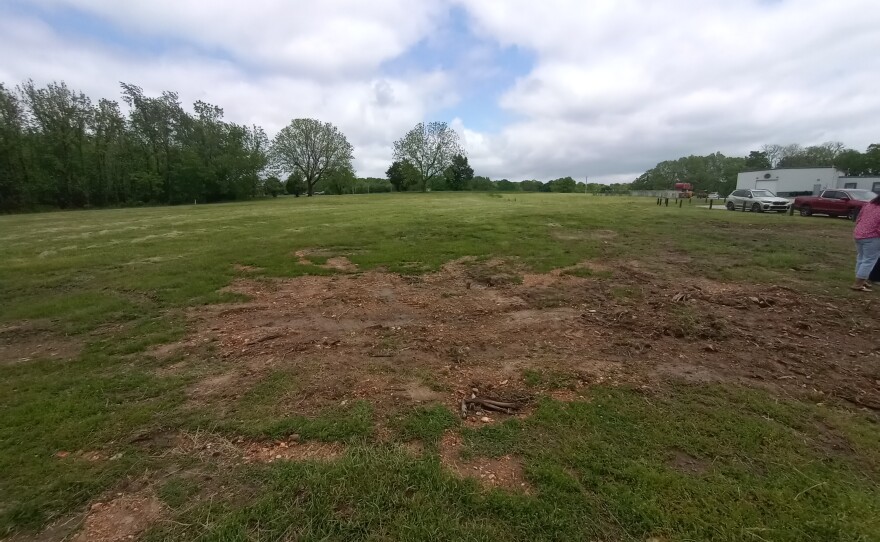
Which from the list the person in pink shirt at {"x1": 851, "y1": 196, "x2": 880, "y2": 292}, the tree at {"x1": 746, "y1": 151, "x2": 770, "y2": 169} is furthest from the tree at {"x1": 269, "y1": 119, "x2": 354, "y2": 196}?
the tree at {"x1": 746, "y1": 151, "x2": 770, "y2": 169}

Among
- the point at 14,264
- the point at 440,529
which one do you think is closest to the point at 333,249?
the point at 14,264

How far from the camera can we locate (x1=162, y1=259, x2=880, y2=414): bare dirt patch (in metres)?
3.79

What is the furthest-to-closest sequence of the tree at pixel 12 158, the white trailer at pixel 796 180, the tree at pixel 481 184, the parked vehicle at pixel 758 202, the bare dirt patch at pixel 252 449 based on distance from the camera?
the tree at pixel 481 184, the white trailer at pixel 796 180, the tree at pixel 12 158, the parked vehicle at pixel 758 202, the bare dirt patch at pixel 252 449

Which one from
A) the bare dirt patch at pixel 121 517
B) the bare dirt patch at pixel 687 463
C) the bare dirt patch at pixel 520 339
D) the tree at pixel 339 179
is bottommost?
the bare dirt patch at pixel 121 517

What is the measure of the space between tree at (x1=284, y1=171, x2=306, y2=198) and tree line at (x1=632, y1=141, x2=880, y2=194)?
80821 millimetres

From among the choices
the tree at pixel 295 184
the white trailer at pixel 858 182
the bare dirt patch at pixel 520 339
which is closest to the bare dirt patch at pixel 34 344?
the bare dirt patch at pixel 520 339

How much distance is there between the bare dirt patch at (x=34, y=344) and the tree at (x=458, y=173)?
7023cm

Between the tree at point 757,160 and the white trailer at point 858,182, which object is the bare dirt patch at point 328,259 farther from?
the tree at point 757,160

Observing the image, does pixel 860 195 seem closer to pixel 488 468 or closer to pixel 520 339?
pixel 520 339

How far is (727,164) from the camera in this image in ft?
301

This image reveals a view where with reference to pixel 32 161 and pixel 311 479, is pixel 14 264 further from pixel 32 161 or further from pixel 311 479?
pixel 32 161

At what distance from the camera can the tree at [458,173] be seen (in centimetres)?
7482

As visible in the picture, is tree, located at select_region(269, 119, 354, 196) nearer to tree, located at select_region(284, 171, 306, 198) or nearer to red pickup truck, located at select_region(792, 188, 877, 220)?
tree, located at select_region(284, 171, 306, 198)

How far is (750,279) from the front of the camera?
25.1 feet
